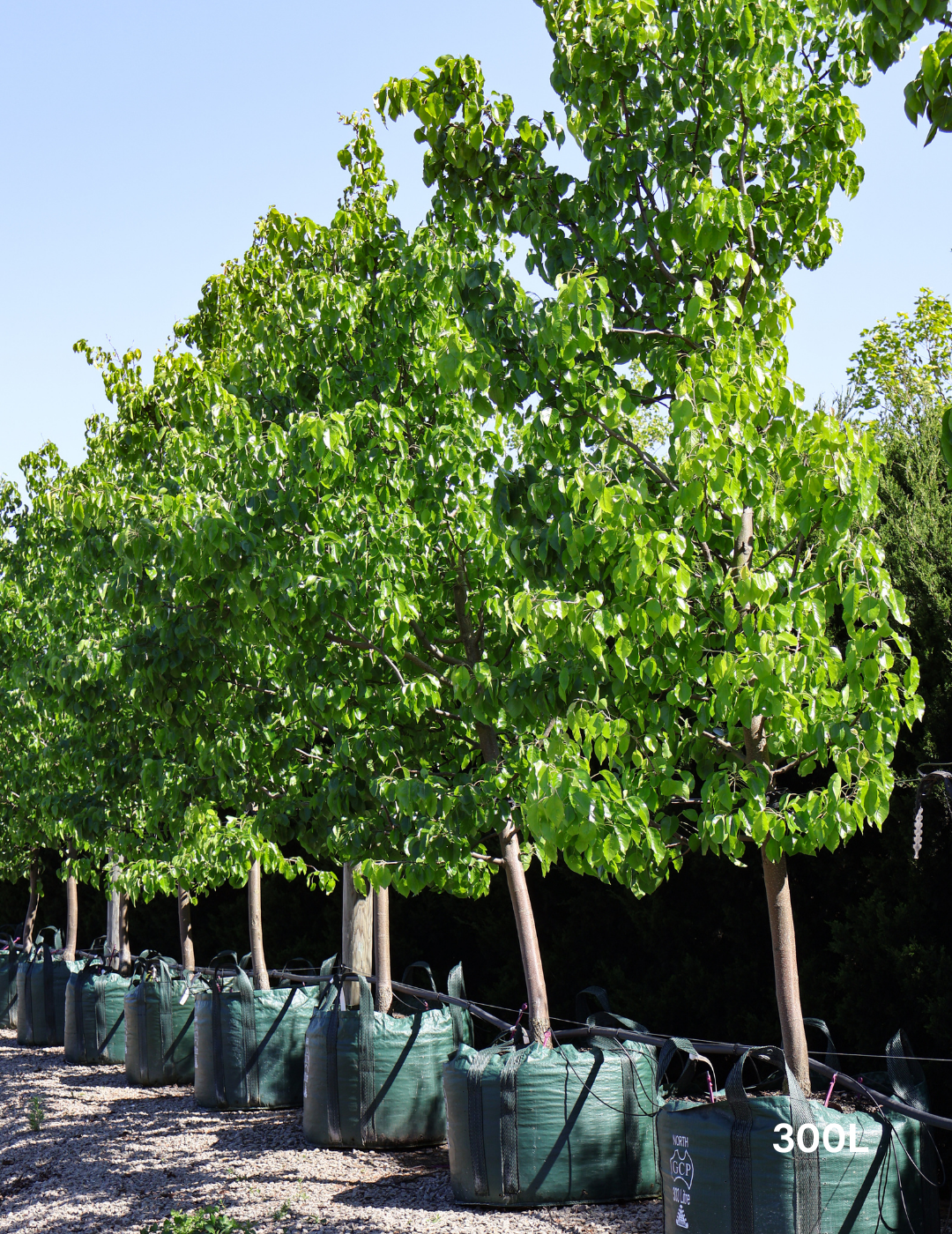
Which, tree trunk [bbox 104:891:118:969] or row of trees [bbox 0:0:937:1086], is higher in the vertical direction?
row of trees [bbox 0:0:937:1086]

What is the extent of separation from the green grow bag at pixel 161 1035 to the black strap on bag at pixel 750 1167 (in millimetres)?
6659

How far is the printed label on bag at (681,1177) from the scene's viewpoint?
→ 13.8ft

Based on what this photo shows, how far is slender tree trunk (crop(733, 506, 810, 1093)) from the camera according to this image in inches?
168

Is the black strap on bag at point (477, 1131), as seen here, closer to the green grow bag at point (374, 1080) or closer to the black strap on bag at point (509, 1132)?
the black strap on bag at point (509, 1132)

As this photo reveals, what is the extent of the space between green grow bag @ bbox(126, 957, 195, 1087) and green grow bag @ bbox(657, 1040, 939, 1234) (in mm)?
6473

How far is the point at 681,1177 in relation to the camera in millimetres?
4238

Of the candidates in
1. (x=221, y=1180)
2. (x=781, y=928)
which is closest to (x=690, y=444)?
(x=781, y=928)

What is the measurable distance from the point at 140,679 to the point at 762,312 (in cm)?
392

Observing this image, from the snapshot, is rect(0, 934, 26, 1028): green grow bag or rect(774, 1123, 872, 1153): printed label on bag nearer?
rect(774, 1123, 872, 1153): printed label on bag

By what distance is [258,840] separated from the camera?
8133mm

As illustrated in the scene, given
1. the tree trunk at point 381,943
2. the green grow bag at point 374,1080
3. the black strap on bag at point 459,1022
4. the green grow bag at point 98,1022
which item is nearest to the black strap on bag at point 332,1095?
the green grow bag at point 374,1080

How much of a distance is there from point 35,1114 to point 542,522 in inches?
261

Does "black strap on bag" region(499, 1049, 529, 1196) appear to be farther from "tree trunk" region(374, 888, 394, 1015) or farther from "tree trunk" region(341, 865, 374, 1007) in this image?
"tree trunk" region(341, 865, 374, 1007)

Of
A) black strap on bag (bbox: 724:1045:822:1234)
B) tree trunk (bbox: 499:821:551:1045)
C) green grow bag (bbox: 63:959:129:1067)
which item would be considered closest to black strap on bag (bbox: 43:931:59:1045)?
green grow bag (bbox: 63:959:129:1067)
